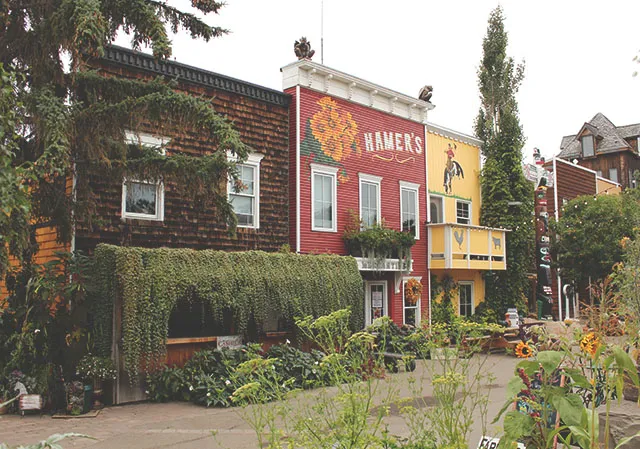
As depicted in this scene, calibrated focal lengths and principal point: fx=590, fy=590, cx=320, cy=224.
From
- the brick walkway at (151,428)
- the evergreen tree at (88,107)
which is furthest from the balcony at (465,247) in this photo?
the evergreen tree at (88,107)

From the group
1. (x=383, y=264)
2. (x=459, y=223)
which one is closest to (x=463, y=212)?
(x=459, y=223)

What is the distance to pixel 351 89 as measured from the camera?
1748cm

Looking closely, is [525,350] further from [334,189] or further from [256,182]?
[334,189]

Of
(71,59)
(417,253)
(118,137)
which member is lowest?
(417,253)

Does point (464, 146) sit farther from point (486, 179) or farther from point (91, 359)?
point (91, 359)

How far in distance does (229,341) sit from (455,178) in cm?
1196

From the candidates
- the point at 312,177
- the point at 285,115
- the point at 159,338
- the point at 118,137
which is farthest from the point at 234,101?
the point at 159,338

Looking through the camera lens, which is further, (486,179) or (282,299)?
(486,179)

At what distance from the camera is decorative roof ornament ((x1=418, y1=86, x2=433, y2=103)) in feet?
65.6

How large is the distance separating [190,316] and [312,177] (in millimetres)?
5317

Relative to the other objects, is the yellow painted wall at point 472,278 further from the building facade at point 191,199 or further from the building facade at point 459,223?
the building facade at point 191,199

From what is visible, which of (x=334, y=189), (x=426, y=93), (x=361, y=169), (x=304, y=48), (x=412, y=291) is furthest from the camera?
(x=426, y=93)

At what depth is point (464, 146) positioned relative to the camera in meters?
22.0

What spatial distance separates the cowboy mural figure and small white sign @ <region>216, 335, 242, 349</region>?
10.9 meters
